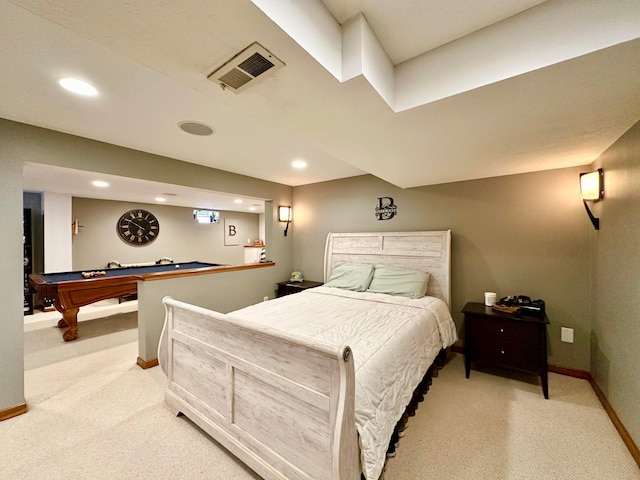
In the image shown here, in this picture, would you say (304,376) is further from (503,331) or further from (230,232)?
(230,232)

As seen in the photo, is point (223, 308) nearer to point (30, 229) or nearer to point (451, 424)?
point (451, 424)

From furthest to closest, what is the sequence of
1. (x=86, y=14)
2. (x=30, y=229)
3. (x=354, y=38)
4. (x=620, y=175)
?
1. (x=30, y=229)
2. (x=620, y=175)
3. (x=354, y=38)
4. (x=86, y=14)

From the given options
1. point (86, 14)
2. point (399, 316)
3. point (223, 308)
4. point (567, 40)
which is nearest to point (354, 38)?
point (567, 40)

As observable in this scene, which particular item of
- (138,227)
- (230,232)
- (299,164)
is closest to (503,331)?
(299,164)

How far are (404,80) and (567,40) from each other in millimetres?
665

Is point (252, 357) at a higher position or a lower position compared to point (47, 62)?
lower

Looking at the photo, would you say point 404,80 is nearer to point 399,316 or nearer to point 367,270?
point 399,316

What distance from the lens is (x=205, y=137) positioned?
8.07ft

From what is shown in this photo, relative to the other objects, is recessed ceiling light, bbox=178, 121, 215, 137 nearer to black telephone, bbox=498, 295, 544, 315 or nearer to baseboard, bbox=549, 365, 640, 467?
black telephone, bbox=498, 295, 544, 315

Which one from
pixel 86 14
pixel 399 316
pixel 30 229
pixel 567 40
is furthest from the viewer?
pixel 30 229

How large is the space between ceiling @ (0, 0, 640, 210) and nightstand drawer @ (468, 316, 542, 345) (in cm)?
152

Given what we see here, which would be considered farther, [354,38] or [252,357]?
[252,357]

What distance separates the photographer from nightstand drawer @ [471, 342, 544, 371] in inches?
91.4

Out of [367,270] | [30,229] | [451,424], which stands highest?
[30,229]
